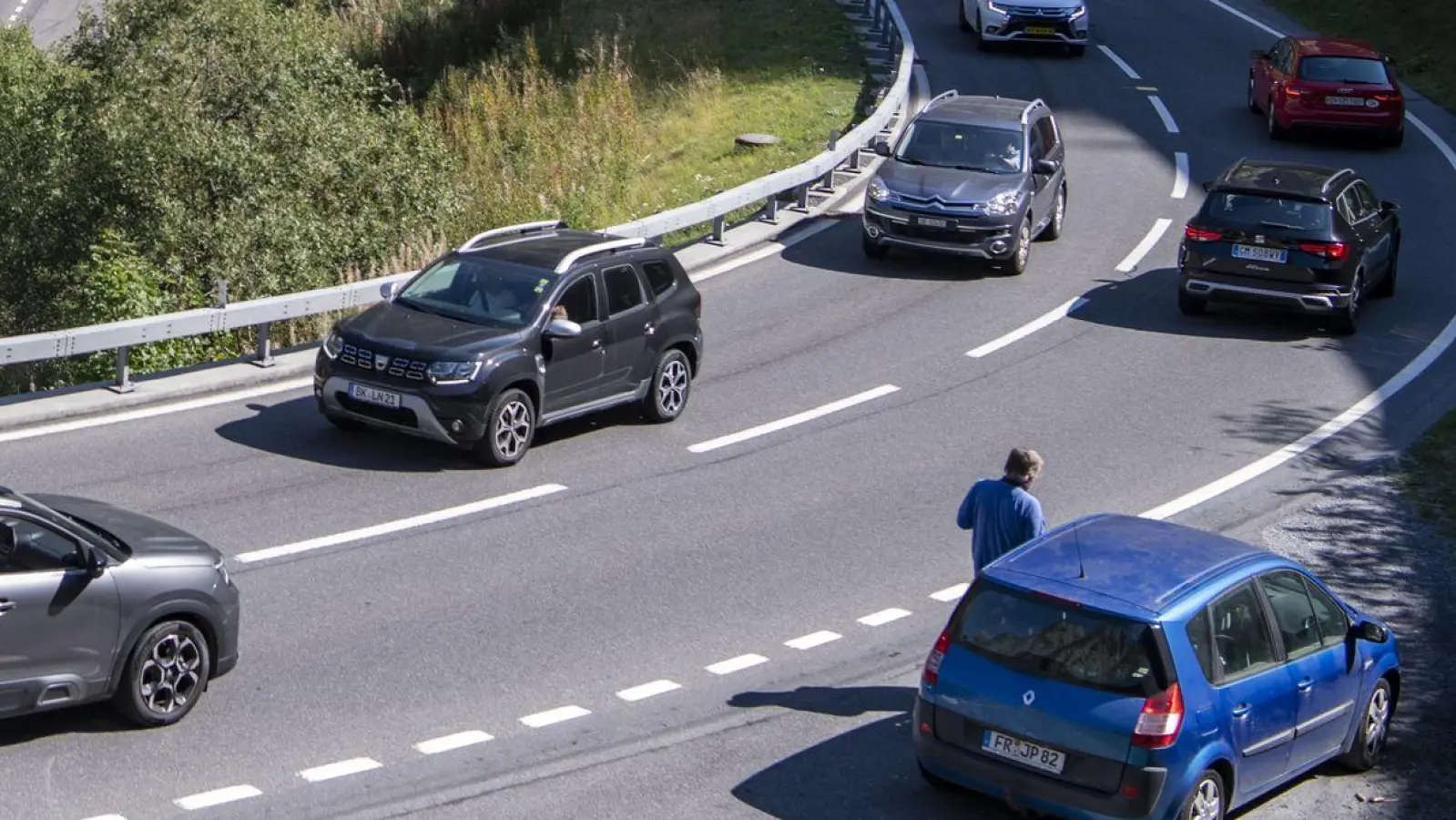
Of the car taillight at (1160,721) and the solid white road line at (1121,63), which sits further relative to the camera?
the solid white road line at (1121,63)

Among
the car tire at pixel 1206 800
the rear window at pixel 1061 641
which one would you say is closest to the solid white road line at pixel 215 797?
the rear window at pixel 1061 641

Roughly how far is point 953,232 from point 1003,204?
674 mm

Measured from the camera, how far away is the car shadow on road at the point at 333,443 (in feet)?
51.5

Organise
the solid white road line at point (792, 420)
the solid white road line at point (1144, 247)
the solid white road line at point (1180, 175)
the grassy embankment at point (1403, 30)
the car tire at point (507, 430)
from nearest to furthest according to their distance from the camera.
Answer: the car tire at point (507, 430) → the solid white road line at point (792, 420) → the solid white road line at point (1144, 247) → the solid white road line at point (1180, 175) → the grassy embankment at point (1403, 30)

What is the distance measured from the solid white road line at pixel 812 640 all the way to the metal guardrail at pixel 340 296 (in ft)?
22.9

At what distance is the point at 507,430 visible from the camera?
1587 cm

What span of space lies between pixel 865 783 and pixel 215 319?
29.4ft

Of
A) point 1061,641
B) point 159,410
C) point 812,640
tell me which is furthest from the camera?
point 159,410

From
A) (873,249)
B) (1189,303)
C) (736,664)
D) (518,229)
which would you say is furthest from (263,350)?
(1189,303)

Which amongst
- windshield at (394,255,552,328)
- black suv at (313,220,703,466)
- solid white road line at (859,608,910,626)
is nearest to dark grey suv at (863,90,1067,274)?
black suv at (313,220,703,466)

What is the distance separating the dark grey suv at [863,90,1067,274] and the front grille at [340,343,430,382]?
9010mm

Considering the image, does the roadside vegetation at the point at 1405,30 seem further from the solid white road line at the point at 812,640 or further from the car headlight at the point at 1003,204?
the solid white road line at the point at 812,640

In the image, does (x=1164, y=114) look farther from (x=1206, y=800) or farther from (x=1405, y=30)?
(x=1206, y=800)

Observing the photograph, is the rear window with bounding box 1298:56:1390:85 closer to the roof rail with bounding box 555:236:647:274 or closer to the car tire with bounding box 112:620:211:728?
the roof rail with bounding box 555:236:647:274
